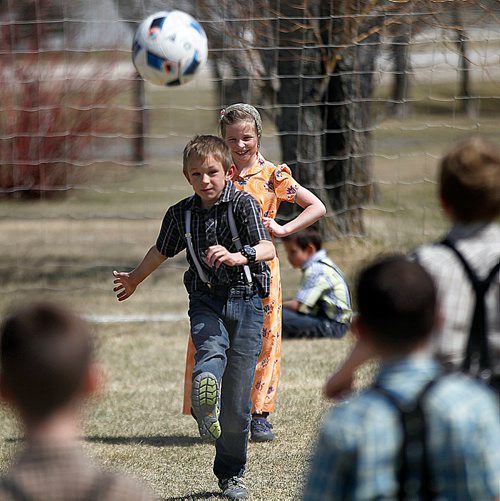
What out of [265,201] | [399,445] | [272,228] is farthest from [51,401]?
[265,201]

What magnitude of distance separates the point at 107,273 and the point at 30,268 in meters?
0.92

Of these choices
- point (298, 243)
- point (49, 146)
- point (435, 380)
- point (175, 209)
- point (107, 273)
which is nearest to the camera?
point (435, 380)

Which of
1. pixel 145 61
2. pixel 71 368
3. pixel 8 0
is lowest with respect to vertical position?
pixel 8 0

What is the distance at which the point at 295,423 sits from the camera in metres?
5.44

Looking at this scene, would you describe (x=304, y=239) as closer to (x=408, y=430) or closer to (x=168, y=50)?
(x=168, y=50)

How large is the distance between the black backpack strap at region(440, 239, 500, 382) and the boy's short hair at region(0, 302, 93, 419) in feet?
3.28

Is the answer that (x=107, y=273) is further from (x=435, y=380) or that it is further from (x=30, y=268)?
(x=435, y=380)

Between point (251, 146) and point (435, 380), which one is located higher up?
point (435, 380)

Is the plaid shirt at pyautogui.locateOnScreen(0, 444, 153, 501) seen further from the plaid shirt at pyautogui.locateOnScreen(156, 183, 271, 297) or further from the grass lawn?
the grass lawn

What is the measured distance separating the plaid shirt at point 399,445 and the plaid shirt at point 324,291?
17.3 ft

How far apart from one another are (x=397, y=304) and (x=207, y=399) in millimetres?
1886

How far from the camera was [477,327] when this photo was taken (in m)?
2.50

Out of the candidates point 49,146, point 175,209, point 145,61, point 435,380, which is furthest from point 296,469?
point 49,146

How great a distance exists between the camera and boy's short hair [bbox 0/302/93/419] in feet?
6.30
